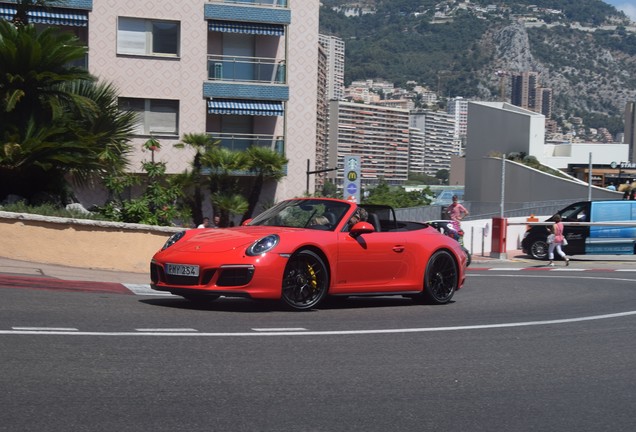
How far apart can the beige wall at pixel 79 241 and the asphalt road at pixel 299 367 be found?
3924 millimetres

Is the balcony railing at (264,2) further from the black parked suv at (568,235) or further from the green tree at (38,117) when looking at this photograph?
the green tree at (38,117)

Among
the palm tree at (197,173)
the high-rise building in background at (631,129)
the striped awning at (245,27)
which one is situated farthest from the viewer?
the high-rise building in background at (631,129)

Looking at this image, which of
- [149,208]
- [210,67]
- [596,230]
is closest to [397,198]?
[210,67]

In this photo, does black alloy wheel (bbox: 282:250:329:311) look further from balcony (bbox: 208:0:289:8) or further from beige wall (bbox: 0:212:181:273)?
balcony (bbox: 208:0:289:8)

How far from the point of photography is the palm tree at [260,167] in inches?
1189

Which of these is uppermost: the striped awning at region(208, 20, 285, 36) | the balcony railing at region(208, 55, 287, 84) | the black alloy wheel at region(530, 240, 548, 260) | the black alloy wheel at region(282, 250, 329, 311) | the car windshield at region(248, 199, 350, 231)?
the striped awning at region(208, 20, 285, 36)

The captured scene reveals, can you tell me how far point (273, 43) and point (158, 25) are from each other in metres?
4.29

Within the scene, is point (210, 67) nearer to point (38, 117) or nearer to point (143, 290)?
point (38, 117)

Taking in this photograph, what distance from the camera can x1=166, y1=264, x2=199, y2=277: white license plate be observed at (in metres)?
10.5

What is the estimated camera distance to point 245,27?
1355 inches

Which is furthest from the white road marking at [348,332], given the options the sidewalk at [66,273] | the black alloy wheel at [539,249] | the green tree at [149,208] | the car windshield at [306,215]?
the black alloy wheel at [539,249]

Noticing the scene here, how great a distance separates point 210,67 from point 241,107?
6.04 feet

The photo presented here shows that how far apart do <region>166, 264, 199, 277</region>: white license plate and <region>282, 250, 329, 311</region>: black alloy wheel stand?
984mm

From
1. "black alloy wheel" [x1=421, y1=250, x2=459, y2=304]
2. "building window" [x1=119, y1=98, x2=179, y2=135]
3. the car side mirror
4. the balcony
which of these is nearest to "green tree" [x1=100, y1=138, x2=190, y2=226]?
"black alloy wheel" [x1=421, y1=250, x2=459, y2=304]
